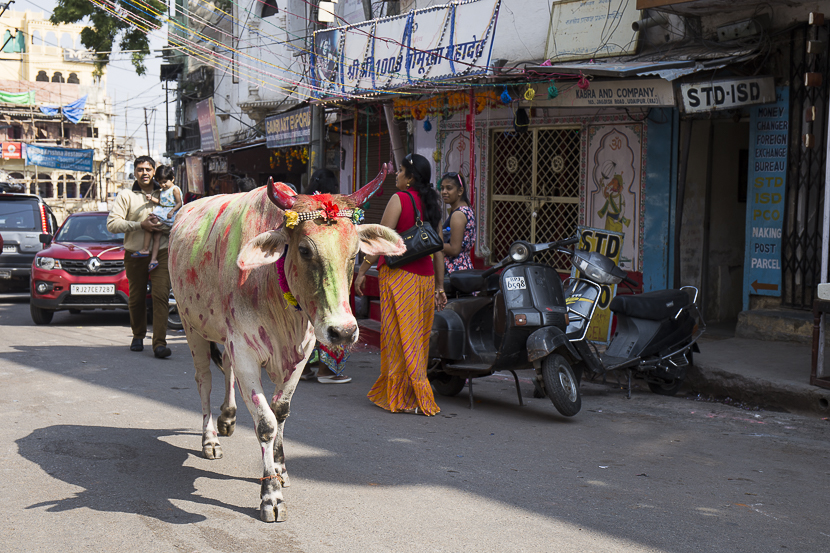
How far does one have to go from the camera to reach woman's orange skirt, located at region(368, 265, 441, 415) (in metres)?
6.32

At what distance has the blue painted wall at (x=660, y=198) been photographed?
929cm

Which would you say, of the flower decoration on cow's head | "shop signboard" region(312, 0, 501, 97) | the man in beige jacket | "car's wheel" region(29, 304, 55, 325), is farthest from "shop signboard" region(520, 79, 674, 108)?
"car's wheel" region(29, 304, 55, 325)

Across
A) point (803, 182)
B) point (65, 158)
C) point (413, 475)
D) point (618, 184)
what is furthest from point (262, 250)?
point (65, 158)

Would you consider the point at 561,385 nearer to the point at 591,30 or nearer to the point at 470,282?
the point at 470,282

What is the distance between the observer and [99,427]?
5.64 metres

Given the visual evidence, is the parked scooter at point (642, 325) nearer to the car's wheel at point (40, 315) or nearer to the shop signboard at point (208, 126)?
the car's wheel at point (40, 315)

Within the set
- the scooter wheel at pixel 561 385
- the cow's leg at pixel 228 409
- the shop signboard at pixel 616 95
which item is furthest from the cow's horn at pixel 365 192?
the shop signboard at pixel 616 95

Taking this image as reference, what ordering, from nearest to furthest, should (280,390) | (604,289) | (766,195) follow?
(280,390) → (766,195) → (604,289)

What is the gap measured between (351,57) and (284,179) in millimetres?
9014

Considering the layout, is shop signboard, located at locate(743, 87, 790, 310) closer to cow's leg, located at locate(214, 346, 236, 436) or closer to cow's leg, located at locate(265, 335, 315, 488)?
cow's leg, located at locate(214, 346, 236, 436)

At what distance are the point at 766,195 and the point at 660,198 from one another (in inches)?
48.3

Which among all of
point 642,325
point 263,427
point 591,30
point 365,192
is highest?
point 591,30

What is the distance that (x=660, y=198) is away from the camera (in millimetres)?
9375

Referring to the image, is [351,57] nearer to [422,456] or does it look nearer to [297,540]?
[422,456]
